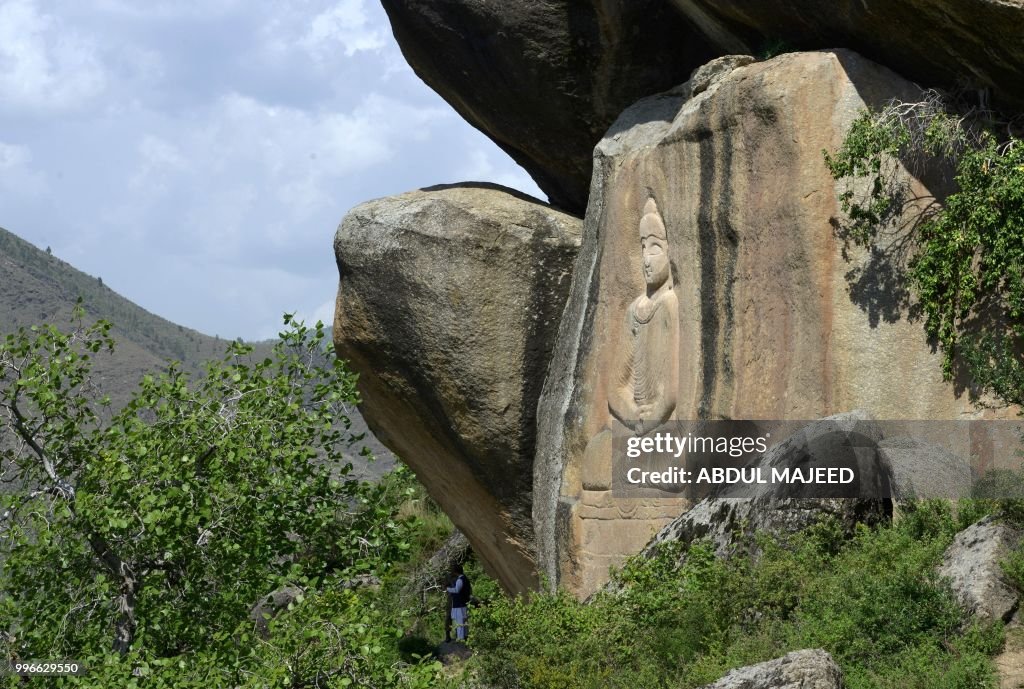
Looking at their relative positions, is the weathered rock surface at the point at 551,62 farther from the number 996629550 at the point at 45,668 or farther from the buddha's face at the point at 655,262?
the number 996629550 at the point at 45,668

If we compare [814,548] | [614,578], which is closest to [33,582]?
[614,578]

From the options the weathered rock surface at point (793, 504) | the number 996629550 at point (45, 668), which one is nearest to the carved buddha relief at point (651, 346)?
the weathered rock surface at point (793, 504)

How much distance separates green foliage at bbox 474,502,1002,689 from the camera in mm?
8336

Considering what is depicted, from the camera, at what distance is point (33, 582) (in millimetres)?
10219

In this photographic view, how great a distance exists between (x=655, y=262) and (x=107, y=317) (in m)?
49.0

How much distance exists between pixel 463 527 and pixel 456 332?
3.29 m

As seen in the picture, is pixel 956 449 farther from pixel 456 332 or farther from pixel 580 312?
pixel 456 332

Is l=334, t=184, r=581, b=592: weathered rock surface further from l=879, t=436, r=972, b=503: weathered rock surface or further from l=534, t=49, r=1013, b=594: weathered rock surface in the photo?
l=879, t=436, r=972, b=503: weathered rock surface

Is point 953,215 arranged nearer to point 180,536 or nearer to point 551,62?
point 551,62

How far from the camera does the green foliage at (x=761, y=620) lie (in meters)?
8.34

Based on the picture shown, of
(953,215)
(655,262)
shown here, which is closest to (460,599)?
(655,262)

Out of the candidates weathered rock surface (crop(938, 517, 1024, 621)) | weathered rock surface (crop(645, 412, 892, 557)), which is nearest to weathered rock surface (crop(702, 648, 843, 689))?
weathered rock surface (crop(938, 517, 1024, 621))

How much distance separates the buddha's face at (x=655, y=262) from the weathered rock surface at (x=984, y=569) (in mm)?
4724

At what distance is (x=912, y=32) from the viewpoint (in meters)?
11.7
